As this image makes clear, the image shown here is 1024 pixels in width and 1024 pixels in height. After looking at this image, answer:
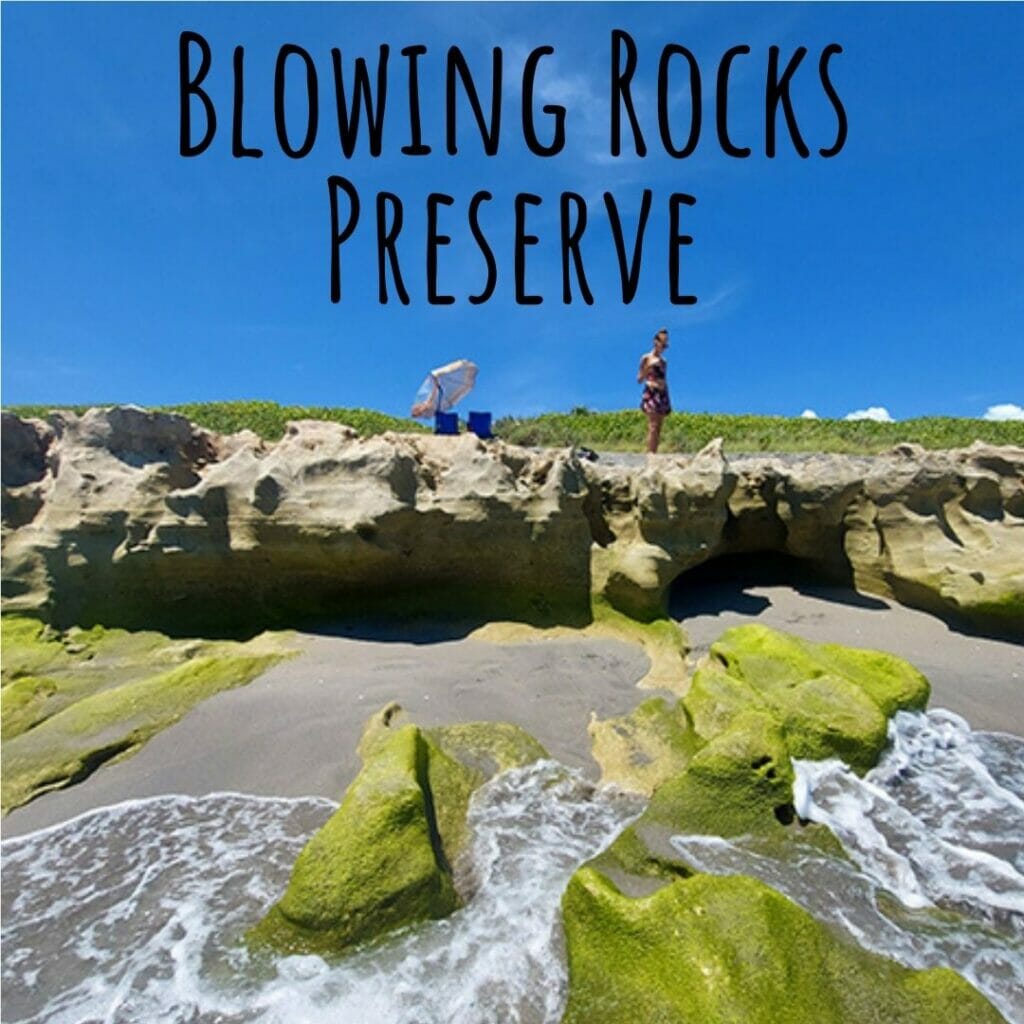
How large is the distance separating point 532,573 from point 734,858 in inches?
134

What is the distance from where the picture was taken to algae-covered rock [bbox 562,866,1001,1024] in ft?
6.35

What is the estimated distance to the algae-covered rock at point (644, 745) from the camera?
3.56 metres

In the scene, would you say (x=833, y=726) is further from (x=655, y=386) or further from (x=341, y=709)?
(x=655, y=386)

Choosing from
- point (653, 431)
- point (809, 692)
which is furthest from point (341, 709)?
point (653, 431)

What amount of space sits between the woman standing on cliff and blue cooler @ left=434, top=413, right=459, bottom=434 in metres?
3.29

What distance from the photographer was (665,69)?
14.6 feet

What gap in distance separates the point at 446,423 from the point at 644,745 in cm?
708

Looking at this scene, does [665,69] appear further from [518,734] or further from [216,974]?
[216,974]

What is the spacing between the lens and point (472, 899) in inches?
106

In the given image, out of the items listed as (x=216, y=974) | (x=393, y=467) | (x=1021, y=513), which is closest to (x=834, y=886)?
(x=216, y=974)

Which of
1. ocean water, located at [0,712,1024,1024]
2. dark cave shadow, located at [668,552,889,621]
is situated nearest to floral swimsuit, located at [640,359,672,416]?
dark cave shadow, located at [668,552,889,621]

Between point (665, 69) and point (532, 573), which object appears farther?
point (532, 573)

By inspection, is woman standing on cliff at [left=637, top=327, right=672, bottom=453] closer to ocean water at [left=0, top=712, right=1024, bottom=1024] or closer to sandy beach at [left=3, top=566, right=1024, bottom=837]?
sandy beach at [left=3, top=566, right=1024, bottom=837]

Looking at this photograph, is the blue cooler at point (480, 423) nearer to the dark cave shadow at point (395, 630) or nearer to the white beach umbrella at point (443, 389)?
the white beach umbrella at point (443, 389)
